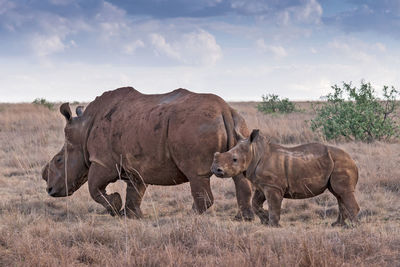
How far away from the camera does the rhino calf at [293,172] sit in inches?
227

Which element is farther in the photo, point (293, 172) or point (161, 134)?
point (161, 134)

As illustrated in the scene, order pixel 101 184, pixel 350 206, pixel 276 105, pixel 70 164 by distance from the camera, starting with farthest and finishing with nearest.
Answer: pixel 276 105, pixel 70 164, pixel 101 184, pixel 350 206

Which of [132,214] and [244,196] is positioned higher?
[244,196]

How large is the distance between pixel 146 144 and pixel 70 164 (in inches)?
64.4

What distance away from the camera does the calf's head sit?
5339 millimetres

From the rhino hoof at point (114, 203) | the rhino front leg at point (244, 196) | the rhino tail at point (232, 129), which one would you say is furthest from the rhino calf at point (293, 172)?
the rhino hoof at point (114, 203)

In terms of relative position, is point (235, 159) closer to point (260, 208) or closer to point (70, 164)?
point (260, 208)

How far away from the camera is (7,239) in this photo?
5.05 m

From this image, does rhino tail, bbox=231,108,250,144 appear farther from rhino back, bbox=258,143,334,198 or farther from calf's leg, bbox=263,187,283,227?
calf's leg, bbox=263,187,283,227

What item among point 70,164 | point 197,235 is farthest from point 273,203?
point 70,164

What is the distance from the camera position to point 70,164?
7277mm

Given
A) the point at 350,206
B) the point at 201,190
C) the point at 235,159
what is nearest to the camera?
the point at 235,159

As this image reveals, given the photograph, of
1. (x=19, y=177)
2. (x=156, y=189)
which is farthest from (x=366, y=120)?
(x=19, y=177)

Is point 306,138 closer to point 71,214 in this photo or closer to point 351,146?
point 351,146
